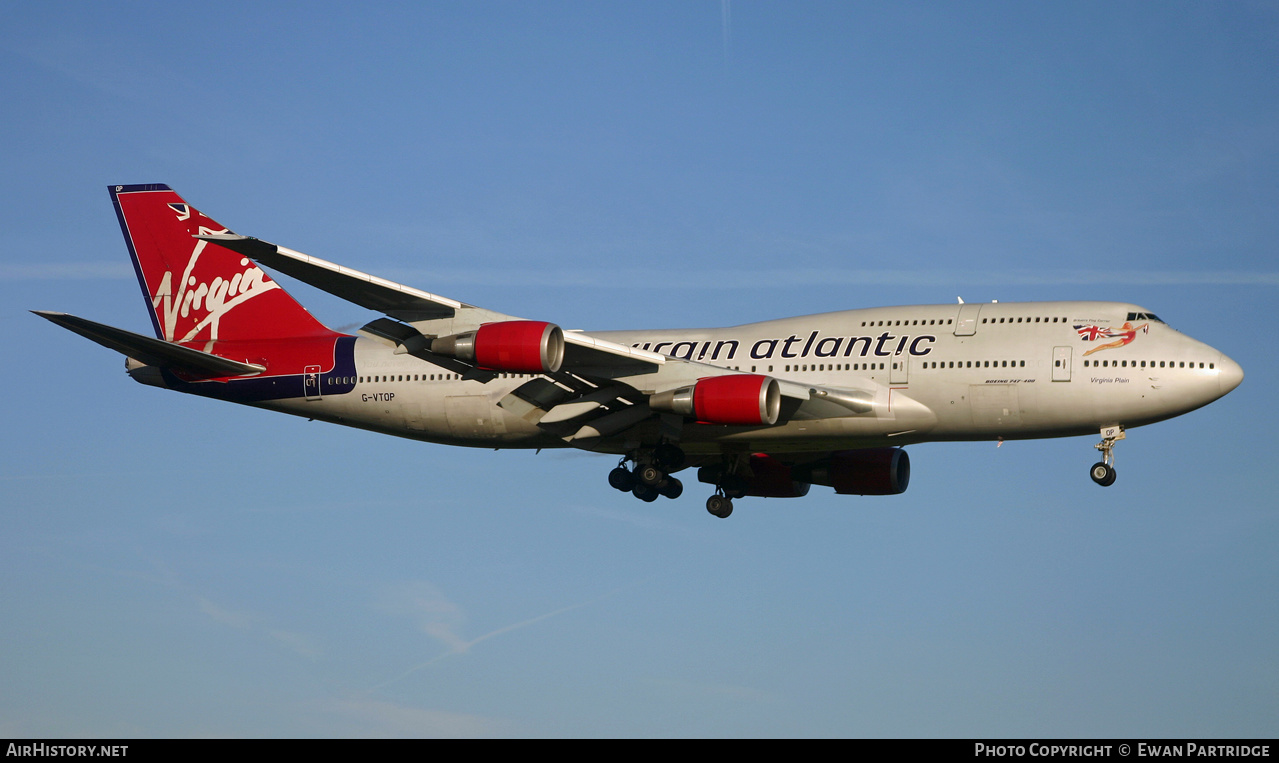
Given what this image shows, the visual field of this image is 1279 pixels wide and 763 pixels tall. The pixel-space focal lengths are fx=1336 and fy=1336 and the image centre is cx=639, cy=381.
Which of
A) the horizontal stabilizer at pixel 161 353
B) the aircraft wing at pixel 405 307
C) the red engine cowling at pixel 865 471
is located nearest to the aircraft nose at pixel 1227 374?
the red engine cowling at pixel 865 471

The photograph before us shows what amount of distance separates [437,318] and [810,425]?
10.2m

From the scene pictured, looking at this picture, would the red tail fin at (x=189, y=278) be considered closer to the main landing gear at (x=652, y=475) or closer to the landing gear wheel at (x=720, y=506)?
the main landing gear at (x=652, y=475)

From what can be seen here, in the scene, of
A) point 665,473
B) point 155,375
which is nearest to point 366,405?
point 155,375

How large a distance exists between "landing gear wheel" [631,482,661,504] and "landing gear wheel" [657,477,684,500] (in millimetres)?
208

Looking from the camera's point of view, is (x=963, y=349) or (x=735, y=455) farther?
(x=735, y=455)

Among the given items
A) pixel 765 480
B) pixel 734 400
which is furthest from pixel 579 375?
pixel 765 480

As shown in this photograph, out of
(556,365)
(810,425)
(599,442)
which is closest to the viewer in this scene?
(556,365)

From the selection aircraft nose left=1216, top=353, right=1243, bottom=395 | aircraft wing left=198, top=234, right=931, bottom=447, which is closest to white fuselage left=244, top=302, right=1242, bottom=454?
aircraft nose left=1216, top=353, right=1243, bottom=395

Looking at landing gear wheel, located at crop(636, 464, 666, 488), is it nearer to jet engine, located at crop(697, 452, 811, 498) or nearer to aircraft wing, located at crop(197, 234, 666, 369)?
jet engine, located at crop(697, 452, 811, 498)

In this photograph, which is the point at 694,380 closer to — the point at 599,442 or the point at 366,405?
the point at 599,442

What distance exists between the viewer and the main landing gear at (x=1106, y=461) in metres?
34.9
